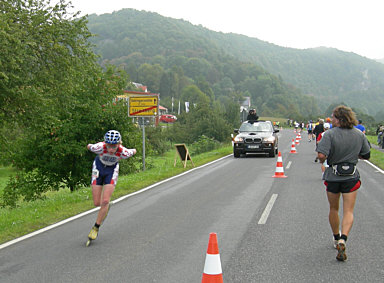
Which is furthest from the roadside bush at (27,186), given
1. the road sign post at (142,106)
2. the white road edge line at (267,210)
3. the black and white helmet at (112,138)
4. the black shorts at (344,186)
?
the black shorts at (344,186)

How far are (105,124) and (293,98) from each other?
600 ft

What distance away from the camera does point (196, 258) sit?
5648 mm

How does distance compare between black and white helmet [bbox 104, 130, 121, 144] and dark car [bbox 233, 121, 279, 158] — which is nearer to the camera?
black and white helmet [bbox 104, 130, 121, 144]

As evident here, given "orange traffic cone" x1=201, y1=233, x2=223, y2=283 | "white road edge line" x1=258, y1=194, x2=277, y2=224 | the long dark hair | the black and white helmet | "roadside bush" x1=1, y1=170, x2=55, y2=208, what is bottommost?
"roadside bush" x1=1, y1=170, x2=55, y2=208

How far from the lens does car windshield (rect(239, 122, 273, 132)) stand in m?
23.3

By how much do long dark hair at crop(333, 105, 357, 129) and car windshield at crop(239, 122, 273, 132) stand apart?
17.6m

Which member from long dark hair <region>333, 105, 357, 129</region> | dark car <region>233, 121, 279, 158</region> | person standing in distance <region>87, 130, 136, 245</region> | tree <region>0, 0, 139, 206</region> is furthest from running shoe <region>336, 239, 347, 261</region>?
dark car <region>233, 121, 279, 158</region>

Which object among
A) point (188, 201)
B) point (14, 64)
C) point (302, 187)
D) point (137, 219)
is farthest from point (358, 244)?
point (14, 64)

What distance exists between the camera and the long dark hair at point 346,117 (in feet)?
18.4

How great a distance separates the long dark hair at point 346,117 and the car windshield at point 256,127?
17613 millimetres

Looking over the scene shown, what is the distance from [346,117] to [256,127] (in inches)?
707

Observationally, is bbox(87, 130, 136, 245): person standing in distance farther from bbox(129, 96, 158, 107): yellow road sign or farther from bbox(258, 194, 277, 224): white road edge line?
bbox(129, 96, 158, 107): yellow road sign

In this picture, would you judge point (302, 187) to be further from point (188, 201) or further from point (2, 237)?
point (2, 237)

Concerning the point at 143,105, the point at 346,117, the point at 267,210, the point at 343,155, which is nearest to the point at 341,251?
the point at 343,155
